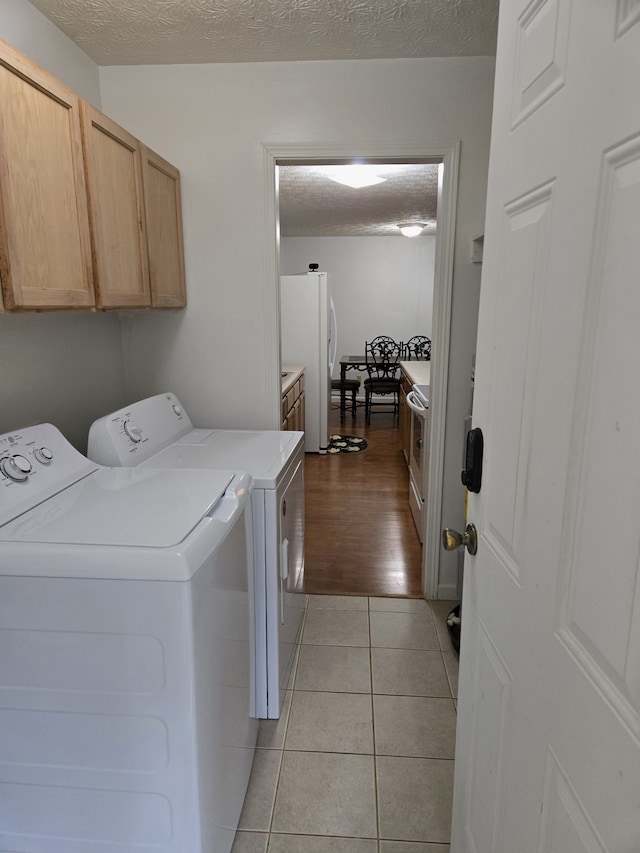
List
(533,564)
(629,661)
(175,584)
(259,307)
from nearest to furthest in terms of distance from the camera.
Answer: (629,661) → (533,564) → (175,584) → (259,307)

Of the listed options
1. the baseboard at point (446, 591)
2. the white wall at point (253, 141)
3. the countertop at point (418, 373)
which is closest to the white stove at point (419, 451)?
the countertop at point (418, 373)

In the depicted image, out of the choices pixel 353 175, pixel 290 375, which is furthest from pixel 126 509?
pixel 353 175

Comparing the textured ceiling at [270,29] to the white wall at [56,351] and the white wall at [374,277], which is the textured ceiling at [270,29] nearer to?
the white wall at [56,351]

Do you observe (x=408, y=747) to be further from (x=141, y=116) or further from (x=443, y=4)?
(x=141, y=116)

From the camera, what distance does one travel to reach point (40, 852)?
121 centimetres

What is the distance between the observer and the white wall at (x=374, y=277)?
7.21 meters

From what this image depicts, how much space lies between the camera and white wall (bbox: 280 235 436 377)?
23.7ft

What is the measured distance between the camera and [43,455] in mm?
1498

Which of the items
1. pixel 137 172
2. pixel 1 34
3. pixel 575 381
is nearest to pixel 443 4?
pixel 137 172

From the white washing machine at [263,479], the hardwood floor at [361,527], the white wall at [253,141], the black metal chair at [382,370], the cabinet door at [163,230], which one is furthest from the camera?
the black metal chair at [382,370]

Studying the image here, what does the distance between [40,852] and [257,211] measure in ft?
7.56

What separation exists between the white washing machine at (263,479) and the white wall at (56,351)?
289mm

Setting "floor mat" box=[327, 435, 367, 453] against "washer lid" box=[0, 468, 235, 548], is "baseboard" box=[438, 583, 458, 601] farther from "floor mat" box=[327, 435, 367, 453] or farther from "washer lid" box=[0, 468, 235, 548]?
"floor mat" box=[327, 435, 367, 453]

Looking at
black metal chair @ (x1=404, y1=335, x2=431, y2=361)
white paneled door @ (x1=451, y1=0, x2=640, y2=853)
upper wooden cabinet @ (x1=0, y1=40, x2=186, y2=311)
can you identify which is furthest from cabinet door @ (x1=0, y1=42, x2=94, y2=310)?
black metal chair @ (x1=404, y1=335, x2=431, y2=361)
